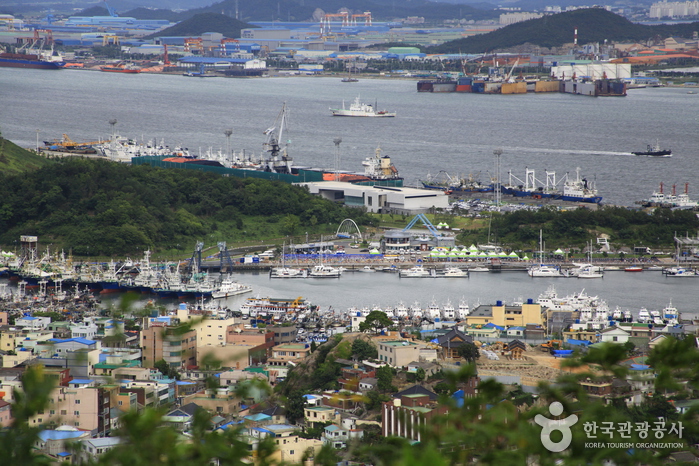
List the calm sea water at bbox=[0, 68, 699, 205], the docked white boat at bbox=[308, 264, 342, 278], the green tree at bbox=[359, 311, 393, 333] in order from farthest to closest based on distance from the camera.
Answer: the calm sea water at bbox=[0, 68, 699, 205]
the docked white boat at bbox=[308, 264, 342, 278]
the green tree at bbox=[359, 311, 393, 333]

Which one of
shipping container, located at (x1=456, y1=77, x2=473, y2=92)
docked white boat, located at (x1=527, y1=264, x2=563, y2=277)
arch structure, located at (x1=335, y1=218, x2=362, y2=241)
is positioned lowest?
docked white boat, located at (x1=527, y1=264, x2=563, y2=277)

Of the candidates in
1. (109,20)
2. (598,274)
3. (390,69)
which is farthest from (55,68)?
(598,274)

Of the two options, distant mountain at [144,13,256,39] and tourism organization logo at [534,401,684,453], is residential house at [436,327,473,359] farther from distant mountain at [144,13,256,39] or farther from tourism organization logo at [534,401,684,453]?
distant mountain at [144,13,256,39]

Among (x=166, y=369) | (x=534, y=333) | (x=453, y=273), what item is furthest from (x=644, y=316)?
(x=166, y=369)

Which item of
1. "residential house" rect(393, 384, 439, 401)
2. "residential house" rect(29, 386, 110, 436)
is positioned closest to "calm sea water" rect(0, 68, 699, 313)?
"residential house" rect(393, 384, 439, 401)

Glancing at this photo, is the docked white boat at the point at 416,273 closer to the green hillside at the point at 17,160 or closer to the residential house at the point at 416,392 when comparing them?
the residential house at the point at 416,392

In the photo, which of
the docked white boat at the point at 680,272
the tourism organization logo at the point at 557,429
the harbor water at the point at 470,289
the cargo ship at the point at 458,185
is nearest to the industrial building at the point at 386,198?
the cargo ship at the point at 458,185

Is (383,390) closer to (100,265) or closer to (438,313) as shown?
(438,313)
